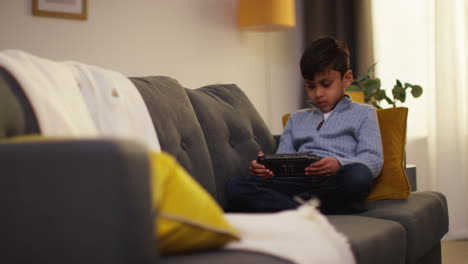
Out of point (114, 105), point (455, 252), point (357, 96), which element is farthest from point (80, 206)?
point (455, 252)

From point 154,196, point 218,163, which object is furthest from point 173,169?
point 218,163

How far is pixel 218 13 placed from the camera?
3.75 meters

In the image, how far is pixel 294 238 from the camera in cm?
110

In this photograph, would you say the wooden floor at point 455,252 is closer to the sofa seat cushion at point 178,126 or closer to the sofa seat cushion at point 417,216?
the sofa seat cushion at point 417,216

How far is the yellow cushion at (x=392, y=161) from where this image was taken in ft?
6.72

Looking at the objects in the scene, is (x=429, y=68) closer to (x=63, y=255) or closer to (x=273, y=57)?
(x=273, y=57)

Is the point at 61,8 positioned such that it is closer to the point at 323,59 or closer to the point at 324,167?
the point at 323,59

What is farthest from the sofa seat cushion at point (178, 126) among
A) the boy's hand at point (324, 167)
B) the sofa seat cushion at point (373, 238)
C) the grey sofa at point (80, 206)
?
the grey sofa at point (80, 206)

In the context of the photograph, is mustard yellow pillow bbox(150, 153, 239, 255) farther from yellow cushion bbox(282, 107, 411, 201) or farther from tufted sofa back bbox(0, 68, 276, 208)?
yellow cushion bbox(282, 107, 411, 201)

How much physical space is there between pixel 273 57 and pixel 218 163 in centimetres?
226

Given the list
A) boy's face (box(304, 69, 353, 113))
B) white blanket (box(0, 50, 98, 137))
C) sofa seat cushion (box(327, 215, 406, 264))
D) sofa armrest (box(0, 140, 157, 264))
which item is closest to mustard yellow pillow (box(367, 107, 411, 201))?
boy's face (box(304, 69, 353, 113))

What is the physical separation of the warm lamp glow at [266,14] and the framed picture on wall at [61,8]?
0.99 m

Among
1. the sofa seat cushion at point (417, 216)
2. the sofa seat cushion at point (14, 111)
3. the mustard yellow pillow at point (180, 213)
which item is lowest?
the sofa seat cushion at point (417, 216)

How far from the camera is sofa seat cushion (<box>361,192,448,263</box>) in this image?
1.77 meters
